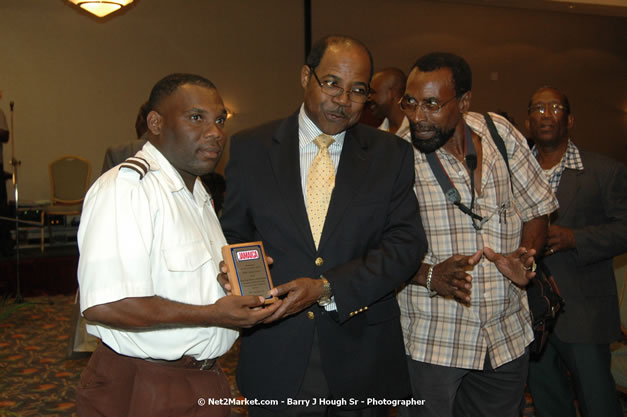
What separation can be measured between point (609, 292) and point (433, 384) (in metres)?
1.31

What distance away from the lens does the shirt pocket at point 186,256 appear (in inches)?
63.9

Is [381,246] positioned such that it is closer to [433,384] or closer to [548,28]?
[433,384]

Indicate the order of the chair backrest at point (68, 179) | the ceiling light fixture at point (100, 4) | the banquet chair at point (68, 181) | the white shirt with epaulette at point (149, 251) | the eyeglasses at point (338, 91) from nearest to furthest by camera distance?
the white shirt with epaulette at point (149, 251) → the eyeglasses at point (338, 91) → the ceiling light fixture at point (100, 4) → the banquet chair at point (68, 181) → the chair backrest at point (68, 179)

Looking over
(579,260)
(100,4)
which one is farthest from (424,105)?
(100,4)

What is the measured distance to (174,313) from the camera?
61.5 inches

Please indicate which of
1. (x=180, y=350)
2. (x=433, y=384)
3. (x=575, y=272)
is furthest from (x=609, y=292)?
(x=180, y=350)

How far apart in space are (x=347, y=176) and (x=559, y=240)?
1.39m

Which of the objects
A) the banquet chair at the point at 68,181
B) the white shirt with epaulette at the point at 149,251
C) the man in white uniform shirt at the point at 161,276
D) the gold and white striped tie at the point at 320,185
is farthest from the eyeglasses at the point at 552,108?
the banquet chair at the point at 68,181

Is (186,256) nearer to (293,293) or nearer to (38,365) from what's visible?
(293,293)

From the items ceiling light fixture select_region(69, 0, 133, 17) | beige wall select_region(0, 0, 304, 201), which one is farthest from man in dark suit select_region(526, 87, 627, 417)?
beige wall select_region(0, 0, 304, 201)

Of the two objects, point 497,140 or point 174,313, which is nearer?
point 174,313

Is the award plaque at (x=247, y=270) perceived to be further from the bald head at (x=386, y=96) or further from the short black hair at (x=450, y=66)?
the bald head at (x=386, y=96)

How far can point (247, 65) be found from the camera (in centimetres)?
1163

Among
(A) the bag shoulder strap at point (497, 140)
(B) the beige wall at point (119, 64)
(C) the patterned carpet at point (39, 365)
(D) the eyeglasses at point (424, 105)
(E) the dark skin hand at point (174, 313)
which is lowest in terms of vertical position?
(C) the patterned carpet at point (39, 365)
